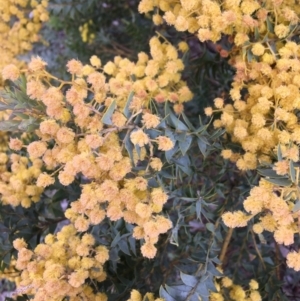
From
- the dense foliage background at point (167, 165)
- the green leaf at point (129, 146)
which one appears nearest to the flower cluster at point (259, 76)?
the dense foliage background at point (167, 165)

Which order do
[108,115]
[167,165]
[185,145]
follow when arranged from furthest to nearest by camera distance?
[167,165]
[185,145]
[108,115]

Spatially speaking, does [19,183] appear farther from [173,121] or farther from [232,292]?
[232,292]

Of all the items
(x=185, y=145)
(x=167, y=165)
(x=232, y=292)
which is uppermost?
(x=185, y=145)

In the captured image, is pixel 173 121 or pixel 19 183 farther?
pixel 19 183

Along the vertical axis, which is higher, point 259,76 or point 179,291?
point 259,76

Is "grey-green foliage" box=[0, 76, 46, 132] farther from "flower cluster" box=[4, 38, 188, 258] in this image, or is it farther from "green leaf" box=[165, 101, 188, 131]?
"green leaf" box=[165, 101, 188, 131]

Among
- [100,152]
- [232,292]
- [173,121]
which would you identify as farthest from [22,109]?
[232,292]

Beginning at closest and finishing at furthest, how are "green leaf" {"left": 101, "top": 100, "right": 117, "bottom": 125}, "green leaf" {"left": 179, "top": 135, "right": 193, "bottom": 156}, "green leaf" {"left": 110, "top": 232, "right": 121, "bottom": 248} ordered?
"green leaf" {"left": 101, "top": 100, "right": 117, "bottom": 125}, "green leaf" {"left": 179, "top": 135, "right": 193, "bottom": 156}, "green leaf" {"left": 110, "top": 232, "right": 121, "bottom": 248}

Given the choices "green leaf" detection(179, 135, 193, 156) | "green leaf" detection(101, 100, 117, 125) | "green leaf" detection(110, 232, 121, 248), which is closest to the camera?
"green leaf" detection(101, 100, 117, 125)

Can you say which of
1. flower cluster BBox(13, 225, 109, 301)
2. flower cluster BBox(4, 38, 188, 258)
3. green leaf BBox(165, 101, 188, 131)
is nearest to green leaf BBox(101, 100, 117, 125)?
flower cluster BBox(4, 38, 188, 258)

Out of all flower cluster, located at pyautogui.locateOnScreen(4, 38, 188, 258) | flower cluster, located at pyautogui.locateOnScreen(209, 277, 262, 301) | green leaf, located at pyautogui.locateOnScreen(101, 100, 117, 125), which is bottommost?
flower cluster, located at pyautogui.locateOnScreen(209, 277, 262, 301)
